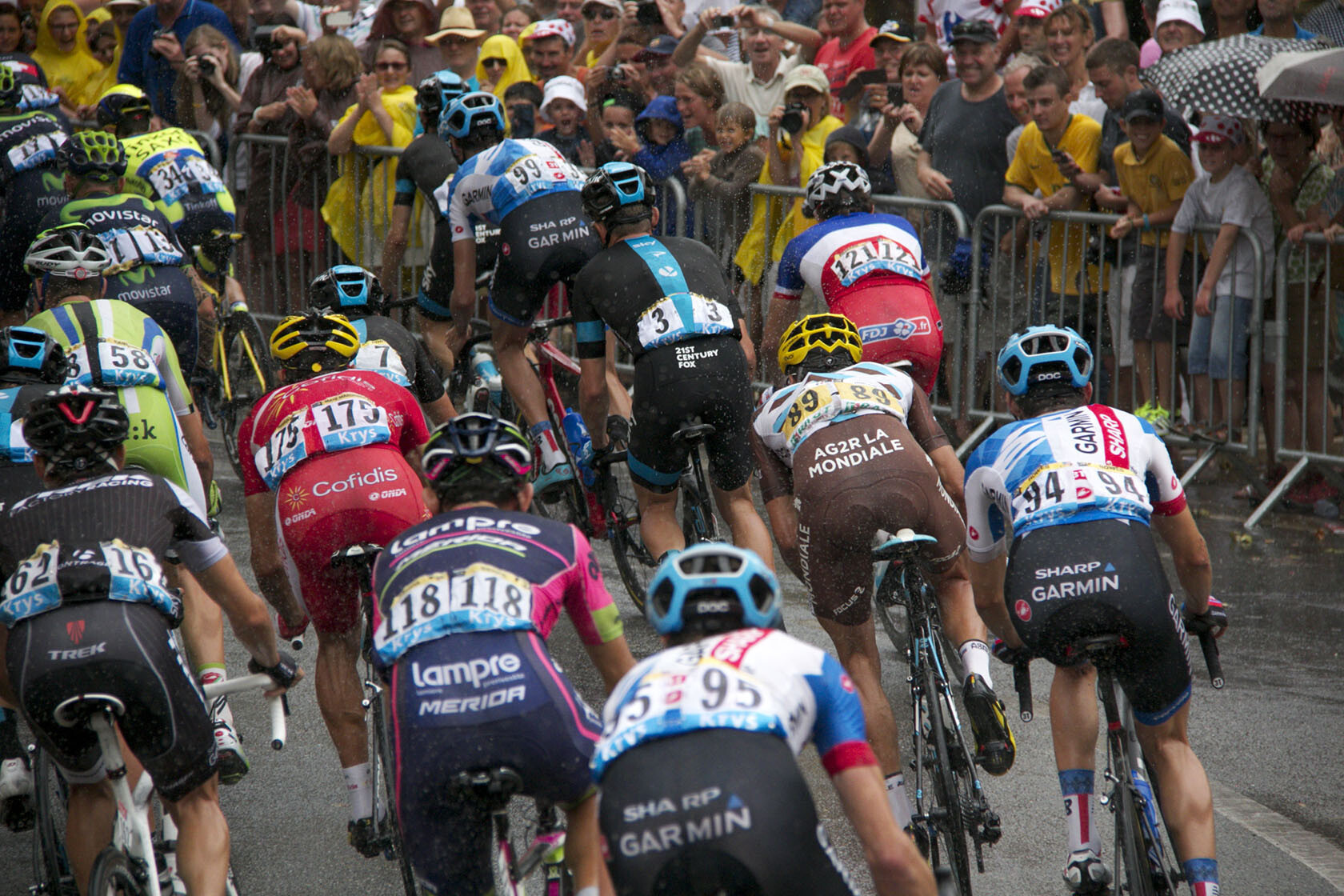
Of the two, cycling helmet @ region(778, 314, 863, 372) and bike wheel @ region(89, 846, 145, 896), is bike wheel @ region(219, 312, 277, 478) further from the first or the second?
bike wheel @ region(89, 846, 145, 896)

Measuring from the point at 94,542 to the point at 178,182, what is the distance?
6566 mm

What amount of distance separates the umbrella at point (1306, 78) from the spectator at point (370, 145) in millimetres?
6677

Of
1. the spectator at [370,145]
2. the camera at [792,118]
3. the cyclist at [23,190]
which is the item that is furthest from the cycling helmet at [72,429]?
the spectator at [370,145]

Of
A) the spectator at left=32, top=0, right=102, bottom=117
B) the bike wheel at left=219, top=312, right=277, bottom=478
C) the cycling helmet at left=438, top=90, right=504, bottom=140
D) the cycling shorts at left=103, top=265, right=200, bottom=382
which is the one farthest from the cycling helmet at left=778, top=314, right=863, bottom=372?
the spectator at left=32, top=0, right=102, bottom=117

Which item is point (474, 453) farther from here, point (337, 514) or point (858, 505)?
point (858, 505)

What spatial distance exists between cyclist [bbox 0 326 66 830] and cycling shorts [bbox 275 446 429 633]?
0.98 meters

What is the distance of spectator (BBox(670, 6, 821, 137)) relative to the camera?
12211 mm

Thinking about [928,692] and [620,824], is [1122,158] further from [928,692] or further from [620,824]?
[620,824]

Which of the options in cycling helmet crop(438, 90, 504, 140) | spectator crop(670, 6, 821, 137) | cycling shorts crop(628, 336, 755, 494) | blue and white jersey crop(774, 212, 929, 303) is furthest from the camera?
spectator crop(670, 6, 821, 137)

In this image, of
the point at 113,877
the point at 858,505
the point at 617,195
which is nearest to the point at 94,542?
the point at 113,877

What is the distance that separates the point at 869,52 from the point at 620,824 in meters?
9.88

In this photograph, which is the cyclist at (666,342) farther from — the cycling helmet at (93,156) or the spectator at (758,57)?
the spectator at (758,57)

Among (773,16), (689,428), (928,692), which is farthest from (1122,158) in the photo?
(928,692)

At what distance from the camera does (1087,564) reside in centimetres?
499
